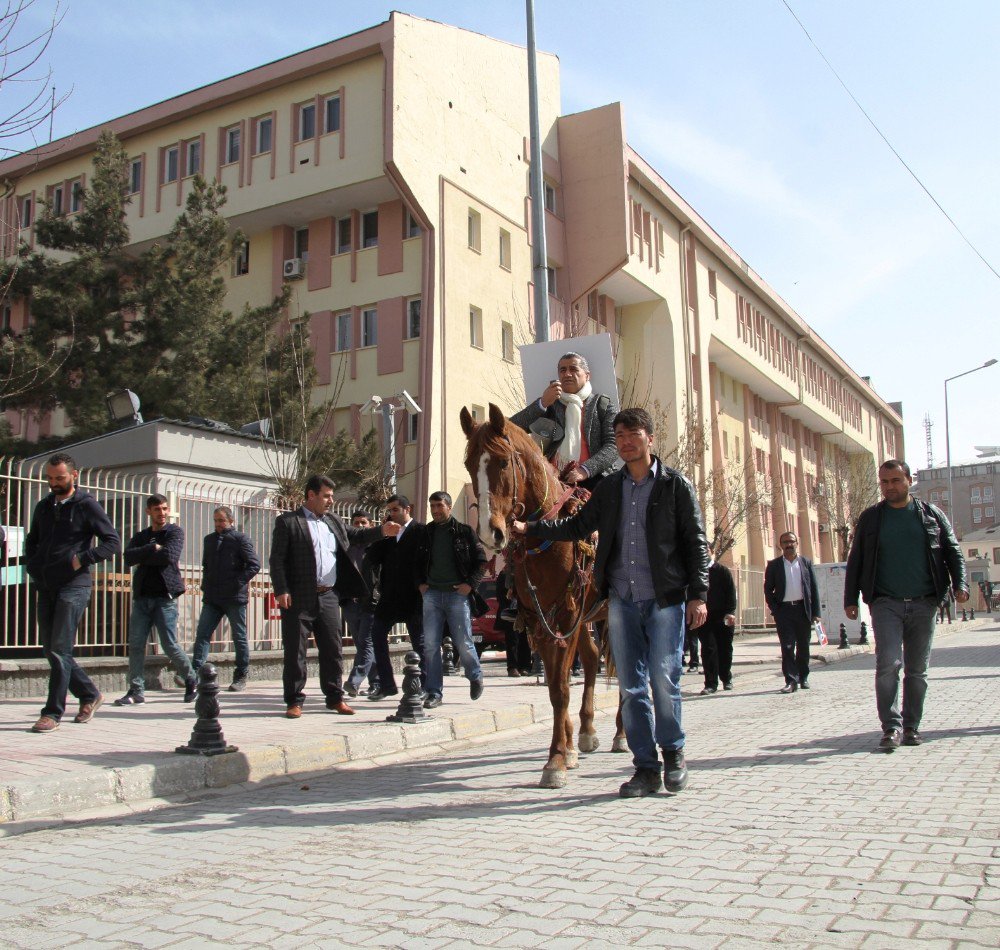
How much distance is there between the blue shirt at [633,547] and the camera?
620cm

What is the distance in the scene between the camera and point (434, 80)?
2878cm

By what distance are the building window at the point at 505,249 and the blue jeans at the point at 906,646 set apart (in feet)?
80.5

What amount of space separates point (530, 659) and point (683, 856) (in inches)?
436

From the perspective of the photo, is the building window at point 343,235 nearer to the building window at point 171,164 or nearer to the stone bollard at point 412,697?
the building window at point 171,164

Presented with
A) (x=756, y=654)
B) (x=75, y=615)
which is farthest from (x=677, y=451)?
(x=75, y=615)

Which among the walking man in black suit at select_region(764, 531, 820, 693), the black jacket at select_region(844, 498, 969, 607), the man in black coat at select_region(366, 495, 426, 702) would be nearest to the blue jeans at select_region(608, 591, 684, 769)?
the black jacket at select_region(844, 498, 969, 607)

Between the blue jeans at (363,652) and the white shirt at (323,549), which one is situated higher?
the white shirt at (323,549)

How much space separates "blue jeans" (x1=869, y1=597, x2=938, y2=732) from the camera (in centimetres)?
796

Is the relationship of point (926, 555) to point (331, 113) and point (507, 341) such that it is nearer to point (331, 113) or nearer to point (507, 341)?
point (507, 341)

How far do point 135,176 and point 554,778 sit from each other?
3023 cm

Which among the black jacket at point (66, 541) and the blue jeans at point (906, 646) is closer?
the blue jeans at point (906, 646)

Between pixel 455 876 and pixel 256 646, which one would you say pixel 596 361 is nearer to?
pixel 455 876

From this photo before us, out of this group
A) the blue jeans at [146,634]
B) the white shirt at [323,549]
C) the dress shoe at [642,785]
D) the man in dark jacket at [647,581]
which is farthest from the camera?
the blue jeans at [146,634]

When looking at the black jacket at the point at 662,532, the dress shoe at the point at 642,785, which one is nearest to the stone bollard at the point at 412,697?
the black jacket at the point at 662,532
